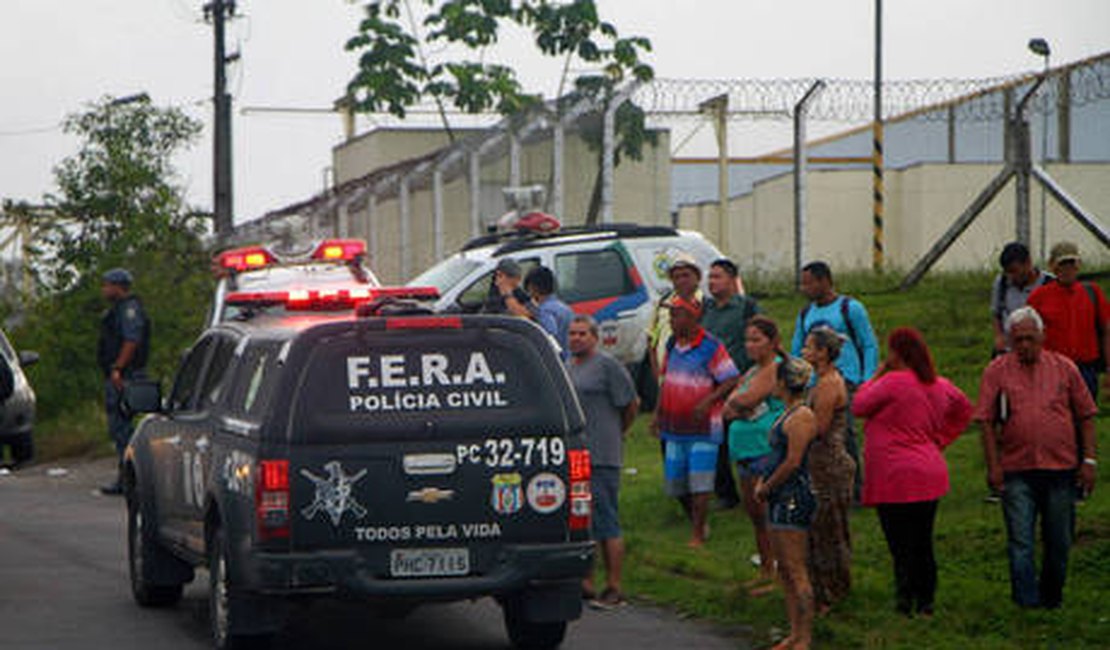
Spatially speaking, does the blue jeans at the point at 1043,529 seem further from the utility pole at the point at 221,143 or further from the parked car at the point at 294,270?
the utility pole at the point at 221,143

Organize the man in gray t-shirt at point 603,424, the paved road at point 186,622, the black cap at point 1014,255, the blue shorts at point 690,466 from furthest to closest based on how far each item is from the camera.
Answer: the black cap at point 1014,255
the blue shorts at point 690,466
the man in gray t-shirt at point 603,424
the paved road at point 186,622

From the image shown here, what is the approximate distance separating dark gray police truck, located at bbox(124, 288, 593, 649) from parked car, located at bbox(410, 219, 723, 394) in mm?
10360

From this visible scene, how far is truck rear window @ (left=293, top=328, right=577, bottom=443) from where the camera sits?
33.9ft

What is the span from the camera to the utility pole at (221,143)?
40.3 meters

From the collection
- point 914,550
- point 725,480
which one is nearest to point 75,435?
point 725,480

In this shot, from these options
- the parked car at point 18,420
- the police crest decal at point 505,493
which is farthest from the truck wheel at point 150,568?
the parked car at point 18,420

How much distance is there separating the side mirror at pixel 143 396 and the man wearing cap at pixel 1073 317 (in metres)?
5.33

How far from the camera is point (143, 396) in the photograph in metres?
12.7

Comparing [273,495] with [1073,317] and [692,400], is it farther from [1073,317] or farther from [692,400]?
[1073,317]

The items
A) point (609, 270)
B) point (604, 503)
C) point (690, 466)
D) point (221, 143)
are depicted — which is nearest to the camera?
point (604, 503)

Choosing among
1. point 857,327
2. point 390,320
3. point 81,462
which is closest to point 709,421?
point 857,327

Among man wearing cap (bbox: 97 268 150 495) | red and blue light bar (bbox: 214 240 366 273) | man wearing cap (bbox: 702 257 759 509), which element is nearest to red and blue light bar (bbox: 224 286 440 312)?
man wearing cap (bbox: 702 257 759 509)

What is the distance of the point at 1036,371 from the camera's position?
11.5 meters

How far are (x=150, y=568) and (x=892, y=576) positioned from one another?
4201 mm
